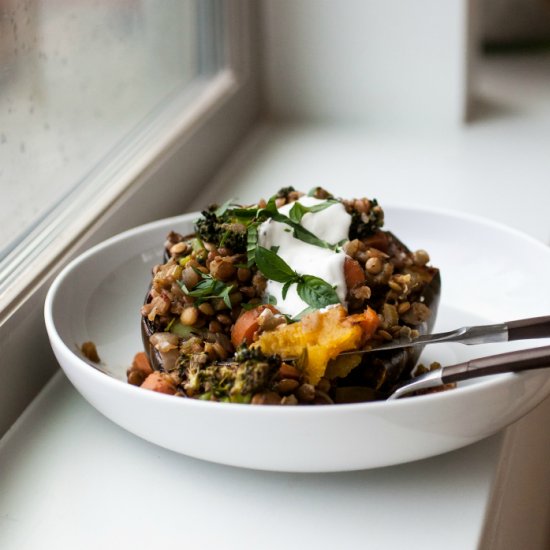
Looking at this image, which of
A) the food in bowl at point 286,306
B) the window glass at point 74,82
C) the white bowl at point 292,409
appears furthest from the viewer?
the window glass at point 74,82

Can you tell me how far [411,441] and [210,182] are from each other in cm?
136

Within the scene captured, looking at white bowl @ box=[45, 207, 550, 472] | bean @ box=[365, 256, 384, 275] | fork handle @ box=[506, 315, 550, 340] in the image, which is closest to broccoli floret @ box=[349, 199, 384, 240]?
bean @ box=[365, 256, 384, 275]

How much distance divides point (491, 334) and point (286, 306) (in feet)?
0.92

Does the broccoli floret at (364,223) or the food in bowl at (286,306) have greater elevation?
the broccoli floret at (364,223)

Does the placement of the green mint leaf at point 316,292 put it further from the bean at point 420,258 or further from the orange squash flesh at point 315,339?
the bean at point 420,258

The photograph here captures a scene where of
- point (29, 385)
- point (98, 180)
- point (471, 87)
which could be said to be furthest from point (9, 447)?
Answer: point (471, 87)

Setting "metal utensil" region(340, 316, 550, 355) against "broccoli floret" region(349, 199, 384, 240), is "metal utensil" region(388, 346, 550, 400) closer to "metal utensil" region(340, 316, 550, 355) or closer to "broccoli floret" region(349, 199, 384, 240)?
"metal utensil" region(340, 316, 550, 355)

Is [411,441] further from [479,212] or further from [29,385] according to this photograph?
[479,212]

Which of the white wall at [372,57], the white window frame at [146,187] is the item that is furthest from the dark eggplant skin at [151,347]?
the white wall at [372,57]

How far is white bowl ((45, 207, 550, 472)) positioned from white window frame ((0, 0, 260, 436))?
0.20 feet

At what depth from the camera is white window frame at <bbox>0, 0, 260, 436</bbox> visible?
1321mm

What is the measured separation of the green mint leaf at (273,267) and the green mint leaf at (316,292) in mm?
22

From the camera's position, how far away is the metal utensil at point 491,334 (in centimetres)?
111

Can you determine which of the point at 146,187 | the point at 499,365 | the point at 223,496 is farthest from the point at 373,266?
the point at 146,187
